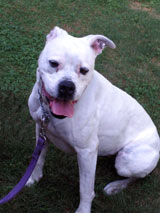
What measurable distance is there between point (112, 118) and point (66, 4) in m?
5.59

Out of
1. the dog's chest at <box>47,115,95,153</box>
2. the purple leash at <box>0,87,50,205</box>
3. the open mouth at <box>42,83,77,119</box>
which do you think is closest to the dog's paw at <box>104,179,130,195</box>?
the dog's chest at <box>47,115,95,153</box>

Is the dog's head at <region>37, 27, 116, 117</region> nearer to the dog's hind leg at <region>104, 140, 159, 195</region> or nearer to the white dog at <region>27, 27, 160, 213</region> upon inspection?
the white dog at <region>27, 27, 160, 213</region>

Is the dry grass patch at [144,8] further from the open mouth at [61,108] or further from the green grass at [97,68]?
the open mouth at [61,108]

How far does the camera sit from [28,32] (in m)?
6.80

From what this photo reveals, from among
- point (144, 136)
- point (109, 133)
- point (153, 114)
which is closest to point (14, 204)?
point (109, 133)

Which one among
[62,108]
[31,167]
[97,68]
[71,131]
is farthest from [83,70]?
[97,68]

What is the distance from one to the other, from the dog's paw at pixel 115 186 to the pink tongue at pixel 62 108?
1.46 meters

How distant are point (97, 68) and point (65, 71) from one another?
3.41 m

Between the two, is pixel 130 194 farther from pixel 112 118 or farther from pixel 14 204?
pixel 14 204

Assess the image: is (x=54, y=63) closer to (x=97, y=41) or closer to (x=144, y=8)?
(x=97, y=41)

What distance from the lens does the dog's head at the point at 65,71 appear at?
266 cm

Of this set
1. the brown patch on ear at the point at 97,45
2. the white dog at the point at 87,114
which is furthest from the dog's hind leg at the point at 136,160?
the brown patch on ear at the point at 97,45

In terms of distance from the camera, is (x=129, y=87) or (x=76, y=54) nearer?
(x=76, y=54)

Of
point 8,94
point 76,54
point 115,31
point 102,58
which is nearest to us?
point 76,54
